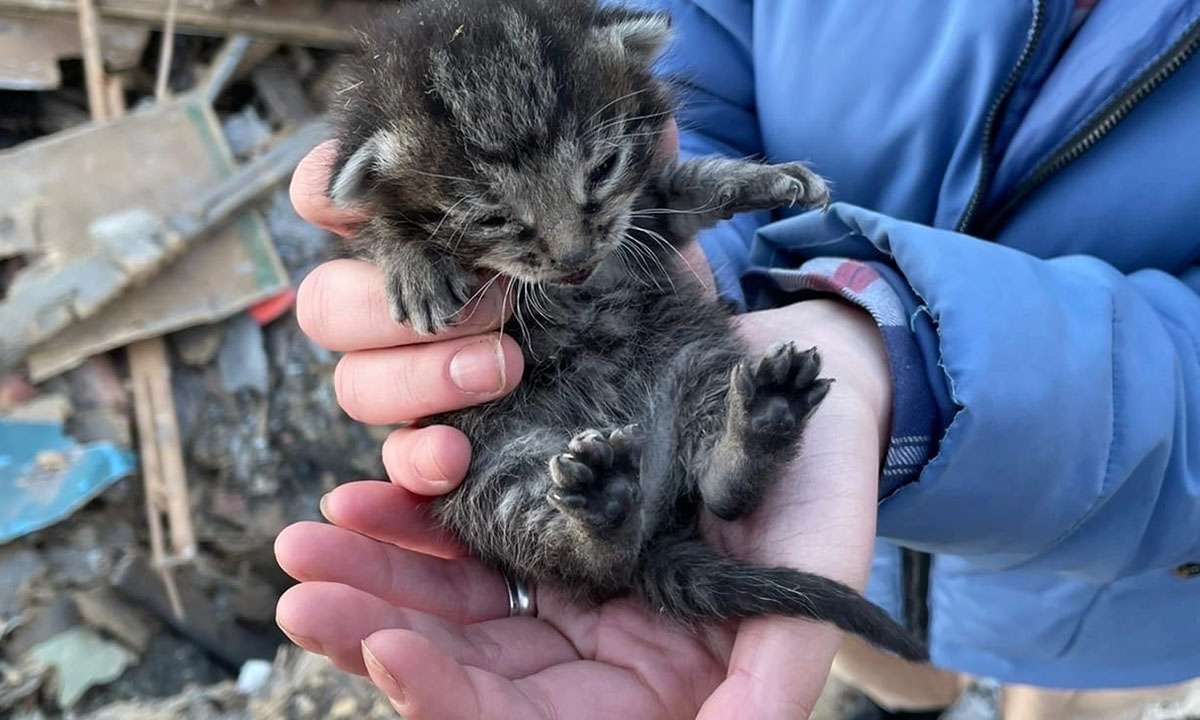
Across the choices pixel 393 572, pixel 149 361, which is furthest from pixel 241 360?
pixel 393 572

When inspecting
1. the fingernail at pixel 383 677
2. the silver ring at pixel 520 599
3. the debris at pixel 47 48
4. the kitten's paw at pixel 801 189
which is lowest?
the silver ring at pixel 520 599

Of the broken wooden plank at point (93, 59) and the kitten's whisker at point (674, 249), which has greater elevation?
the broken wooden plank at point (93, 59)

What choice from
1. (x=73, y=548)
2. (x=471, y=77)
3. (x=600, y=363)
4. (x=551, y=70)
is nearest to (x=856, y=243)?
(x=600, y=363)

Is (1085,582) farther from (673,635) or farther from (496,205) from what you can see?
(496,205)

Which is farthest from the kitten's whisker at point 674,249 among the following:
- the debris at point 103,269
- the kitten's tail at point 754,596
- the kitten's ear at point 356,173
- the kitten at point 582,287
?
the debris at point 103,269

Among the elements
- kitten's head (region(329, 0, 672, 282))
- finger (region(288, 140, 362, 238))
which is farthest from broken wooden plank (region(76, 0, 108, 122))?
kitten's head (region(329, 0, 672, 282))

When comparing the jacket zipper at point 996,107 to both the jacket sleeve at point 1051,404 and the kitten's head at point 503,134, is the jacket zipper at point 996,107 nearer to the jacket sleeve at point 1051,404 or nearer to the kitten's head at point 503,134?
the jacket sleeve at point 1051,404

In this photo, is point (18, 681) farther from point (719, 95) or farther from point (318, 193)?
point (719, 95)
